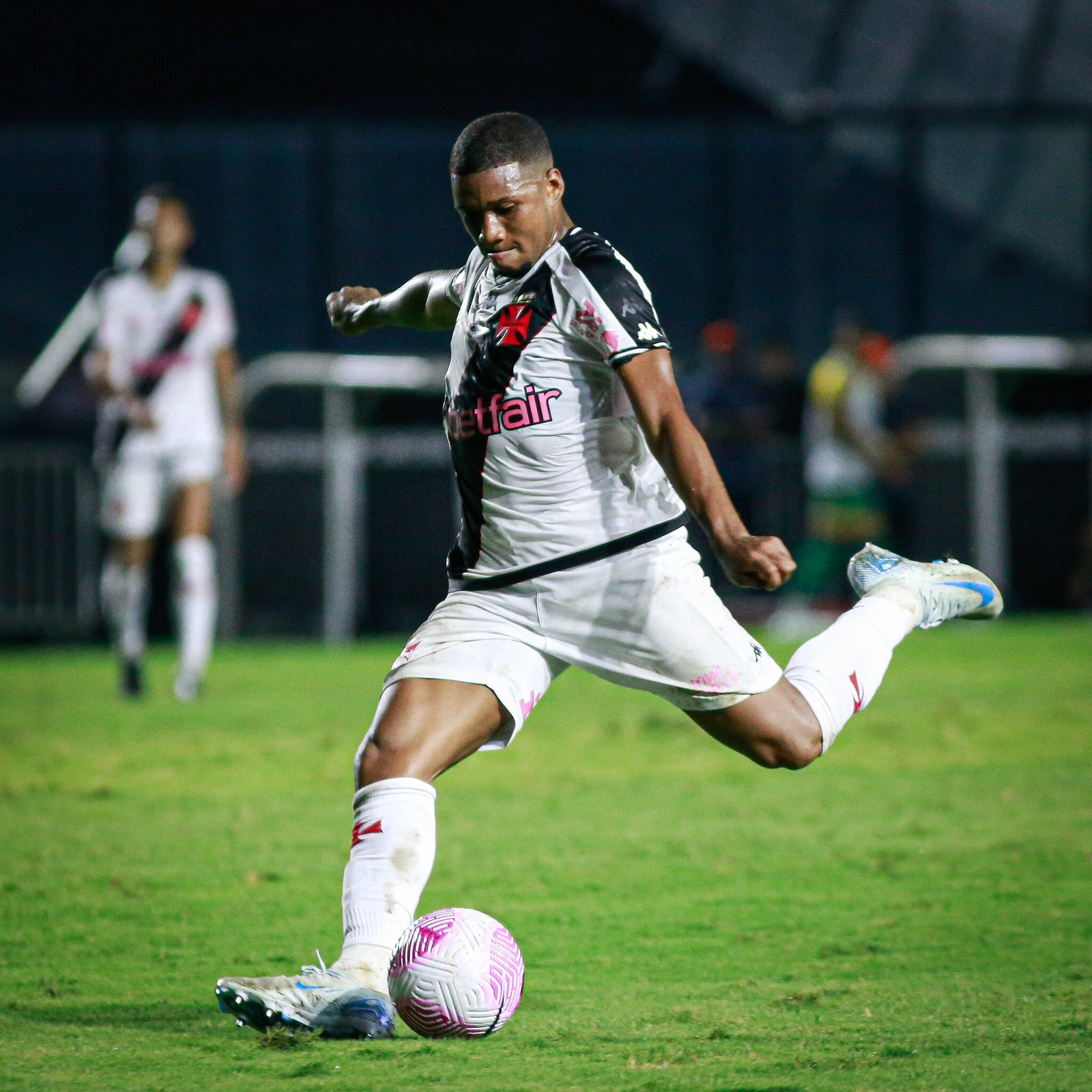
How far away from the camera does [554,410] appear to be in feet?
13.2

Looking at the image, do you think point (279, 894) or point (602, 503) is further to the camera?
point (279, 894)

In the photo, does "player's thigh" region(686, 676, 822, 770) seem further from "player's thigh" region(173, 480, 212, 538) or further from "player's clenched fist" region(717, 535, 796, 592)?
"player's thigh" region(173, 480, 212, 538)

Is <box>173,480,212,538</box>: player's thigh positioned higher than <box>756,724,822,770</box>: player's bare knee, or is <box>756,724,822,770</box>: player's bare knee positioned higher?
<box>173,480,212,538</box>: player's thigh

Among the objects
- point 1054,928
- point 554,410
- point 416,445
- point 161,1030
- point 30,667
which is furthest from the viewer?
point 416,445

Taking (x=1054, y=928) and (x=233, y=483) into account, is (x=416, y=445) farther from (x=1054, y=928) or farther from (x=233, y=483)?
(x=1054, y=928)

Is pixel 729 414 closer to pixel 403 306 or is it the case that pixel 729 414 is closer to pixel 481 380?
pixel 403 306

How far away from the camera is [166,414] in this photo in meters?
9.85

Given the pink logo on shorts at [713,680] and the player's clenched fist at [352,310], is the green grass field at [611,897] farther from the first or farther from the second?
the player's clenched fist at [352,310]

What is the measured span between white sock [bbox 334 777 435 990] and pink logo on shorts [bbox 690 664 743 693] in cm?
68

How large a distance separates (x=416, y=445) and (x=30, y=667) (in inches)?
148

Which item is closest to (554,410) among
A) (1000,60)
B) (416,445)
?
(416,445)

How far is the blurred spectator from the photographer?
587 inches

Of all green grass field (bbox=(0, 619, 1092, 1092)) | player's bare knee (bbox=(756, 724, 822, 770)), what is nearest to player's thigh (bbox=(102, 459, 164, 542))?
green grass field (bbox=(0, 619, 1092, 1092))

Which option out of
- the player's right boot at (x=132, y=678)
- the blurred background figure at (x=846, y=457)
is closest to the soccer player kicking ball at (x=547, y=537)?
the player's right boot at (x=132, y=678)
